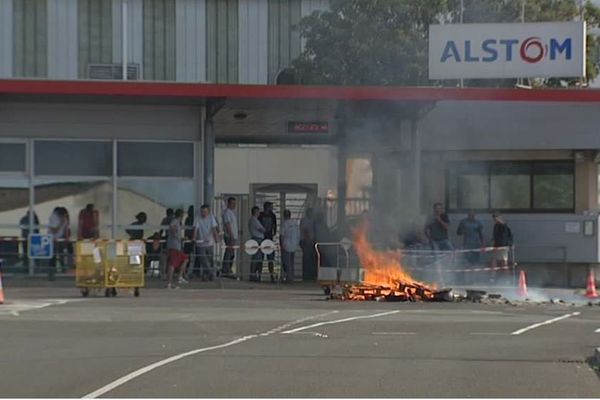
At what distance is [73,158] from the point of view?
25719 millimetres

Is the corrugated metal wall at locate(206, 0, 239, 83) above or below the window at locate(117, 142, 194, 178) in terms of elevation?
above

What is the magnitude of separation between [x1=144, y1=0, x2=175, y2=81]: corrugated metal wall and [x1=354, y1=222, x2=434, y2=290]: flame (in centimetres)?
3454

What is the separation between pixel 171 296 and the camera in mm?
21984

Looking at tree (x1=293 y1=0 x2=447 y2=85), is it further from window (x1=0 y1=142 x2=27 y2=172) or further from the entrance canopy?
window (x1=0 y1=142 x2=27 y2=172)

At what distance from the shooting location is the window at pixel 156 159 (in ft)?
84.8

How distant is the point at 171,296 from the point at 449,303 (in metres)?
5.07

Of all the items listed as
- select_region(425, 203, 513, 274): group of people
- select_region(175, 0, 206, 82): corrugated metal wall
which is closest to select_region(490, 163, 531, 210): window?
select_region(425, 203, 513, 274): group of people

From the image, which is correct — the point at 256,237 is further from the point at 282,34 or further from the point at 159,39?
the point at 159,39

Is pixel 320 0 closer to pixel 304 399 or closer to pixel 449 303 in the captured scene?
pixel 449 303

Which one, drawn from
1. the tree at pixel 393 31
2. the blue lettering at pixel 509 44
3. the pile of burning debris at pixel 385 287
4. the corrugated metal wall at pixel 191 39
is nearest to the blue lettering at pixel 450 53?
the blue lettering at pixel 509 44

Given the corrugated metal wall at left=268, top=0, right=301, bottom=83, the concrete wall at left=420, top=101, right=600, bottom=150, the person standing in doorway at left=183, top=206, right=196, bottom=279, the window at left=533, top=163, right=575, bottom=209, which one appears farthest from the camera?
the corrugated metal wall at left=268, top=0, right=301, bottom=83

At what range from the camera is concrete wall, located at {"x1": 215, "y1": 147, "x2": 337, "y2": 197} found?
3101 cm

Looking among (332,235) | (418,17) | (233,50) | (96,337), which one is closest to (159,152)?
(332,235)

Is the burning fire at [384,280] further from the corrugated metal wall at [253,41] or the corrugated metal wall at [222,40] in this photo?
the corrugated metal wall at [222,40]
